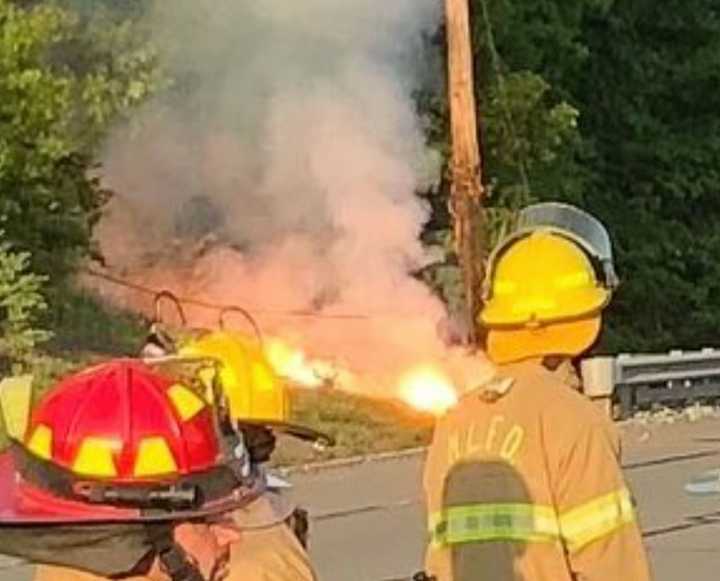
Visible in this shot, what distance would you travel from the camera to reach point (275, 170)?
94.0ft

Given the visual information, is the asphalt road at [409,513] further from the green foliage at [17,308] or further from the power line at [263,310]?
the power line at [263,310]

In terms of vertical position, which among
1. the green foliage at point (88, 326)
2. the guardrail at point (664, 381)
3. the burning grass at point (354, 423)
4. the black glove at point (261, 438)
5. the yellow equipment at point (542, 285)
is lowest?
the black glove at point (261, 438)

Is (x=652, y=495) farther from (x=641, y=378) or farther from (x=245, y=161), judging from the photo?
(x=245, y=161)

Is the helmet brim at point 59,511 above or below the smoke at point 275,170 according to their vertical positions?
below

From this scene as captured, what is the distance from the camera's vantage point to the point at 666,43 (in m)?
38.6

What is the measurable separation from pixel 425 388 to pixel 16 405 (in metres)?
21.0

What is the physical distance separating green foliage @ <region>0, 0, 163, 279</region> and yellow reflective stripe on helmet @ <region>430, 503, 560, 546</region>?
734 inches

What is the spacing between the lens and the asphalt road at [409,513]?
1343 centimetres

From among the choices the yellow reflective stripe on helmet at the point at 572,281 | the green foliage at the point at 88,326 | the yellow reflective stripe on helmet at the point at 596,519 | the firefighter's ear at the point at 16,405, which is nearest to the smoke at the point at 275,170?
the green foliage at the point at 88,326

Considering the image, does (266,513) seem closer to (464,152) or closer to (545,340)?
(545,340)

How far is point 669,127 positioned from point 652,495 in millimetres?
22049

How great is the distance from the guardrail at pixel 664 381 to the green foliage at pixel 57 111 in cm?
579

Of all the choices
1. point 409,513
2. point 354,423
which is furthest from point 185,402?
point 354,423

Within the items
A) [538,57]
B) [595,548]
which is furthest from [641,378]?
[595,548]
